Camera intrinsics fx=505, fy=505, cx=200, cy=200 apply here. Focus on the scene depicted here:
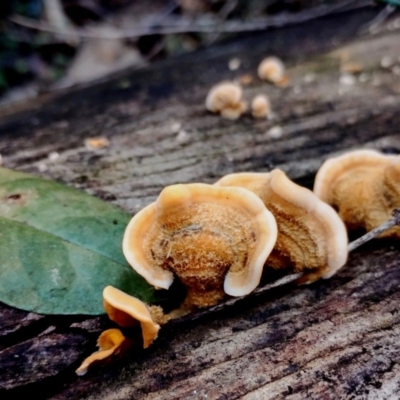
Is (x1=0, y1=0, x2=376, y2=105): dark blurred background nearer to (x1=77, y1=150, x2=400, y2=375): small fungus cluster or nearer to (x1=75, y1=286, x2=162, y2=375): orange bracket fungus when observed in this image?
(x1=77, y1=150, x2=400, y2=375): small fungus cluster

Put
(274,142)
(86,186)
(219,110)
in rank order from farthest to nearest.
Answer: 1. (219,110)
2. (274,142)
3. (86,186)

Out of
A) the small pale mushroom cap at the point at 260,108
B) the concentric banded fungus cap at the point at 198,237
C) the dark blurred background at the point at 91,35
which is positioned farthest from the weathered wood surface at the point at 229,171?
the dark blurred background at the point at 91,35

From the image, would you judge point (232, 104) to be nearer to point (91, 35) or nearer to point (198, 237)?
point (198, 237)

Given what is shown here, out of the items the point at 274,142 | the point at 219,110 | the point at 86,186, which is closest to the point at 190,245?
the point at 86,186

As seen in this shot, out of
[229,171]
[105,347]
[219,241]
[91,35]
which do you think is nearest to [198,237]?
[219,241]

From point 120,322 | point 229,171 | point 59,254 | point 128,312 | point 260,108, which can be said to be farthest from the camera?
point 260,108

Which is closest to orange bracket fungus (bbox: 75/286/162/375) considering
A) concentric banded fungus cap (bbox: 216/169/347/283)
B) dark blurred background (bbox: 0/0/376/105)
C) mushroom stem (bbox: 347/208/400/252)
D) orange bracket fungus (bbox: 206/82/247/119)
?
concentric banded fungus cap (bbox: 216/169/347/283)

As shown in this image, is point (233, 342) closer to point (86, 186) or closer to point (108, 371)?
point (108, 371)
